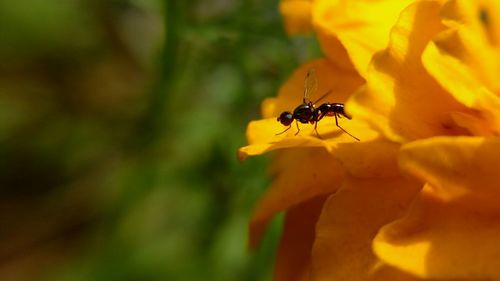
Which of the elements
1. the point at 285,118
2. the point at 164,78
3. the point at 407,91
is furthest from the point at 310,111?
the point at 164,78

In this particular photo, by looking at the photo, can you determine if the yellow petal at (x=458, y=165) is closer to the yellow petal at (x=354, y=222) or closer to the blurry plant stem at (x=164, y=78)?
the yellow petal at (x=354, y=222)

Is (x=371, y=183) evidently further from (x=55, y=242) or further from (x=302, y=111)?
(x=55, y=242)

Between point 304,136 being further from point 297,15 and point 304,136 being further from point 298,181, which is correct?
point 297,15

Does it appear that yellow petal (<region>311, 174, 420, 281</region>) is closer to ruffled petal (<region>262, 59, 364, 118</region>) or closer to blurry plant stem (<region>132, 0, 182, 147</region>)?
ruffled petal (<region>262, 59, 364, 118</region>)

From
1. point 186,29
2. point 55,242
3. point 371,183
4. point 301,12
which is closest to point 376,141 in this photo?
point 371,183

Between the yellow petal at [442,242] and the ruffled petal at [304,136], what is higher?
the ruffled petal at [304,136]

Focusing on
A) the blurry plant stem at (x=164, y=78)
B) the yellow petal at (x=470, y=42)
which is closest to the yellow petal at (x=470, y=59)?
the yellow petal at (x=470, y=42)
